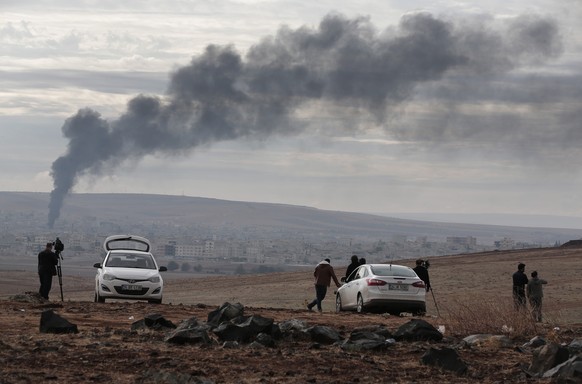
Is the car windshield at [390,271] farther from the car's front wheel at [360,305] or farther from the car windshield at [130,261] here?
the car windshield at [130,261]

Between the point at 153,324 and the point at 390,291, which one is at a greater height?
the point at 390,291

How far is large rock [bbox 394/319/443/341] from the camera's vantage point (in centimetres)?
1925

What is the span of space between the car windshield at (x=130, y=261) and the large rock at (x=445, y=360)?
49.8ft

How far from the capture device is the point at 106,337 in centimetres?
1859

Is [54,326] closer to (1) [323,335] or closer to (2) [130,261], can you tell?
(1) [323,335]

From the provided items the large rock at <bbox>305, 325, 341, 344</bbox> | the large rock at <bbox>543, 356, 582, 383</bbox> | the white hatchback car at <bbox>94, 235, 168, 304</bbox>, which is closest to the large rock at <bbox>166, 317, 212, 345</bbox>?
the large rock at <bbox>305, 325, 341, 344</bbox>

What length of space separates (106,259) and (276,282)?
106 feet

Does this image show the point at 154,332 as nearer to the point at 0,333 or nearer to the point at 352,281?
the point at 0,333

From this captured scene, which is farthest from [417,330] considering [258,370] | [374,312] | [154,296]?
[154,296]

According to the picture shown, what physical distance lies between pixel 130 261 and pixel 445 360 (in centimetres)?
1585

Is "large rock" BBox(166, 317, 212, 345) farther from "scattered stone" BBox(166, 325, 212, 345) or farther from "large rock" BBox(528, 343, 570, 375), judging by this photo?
"large rock" BBox(528, 343, 570, 375)

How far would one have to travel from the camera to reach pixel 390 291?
27.8 meters

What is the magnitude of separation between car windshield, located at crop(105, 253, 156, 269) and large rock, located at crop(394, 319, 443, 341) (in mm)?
12122

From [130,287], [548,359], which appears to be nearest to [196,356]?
[548,359]
